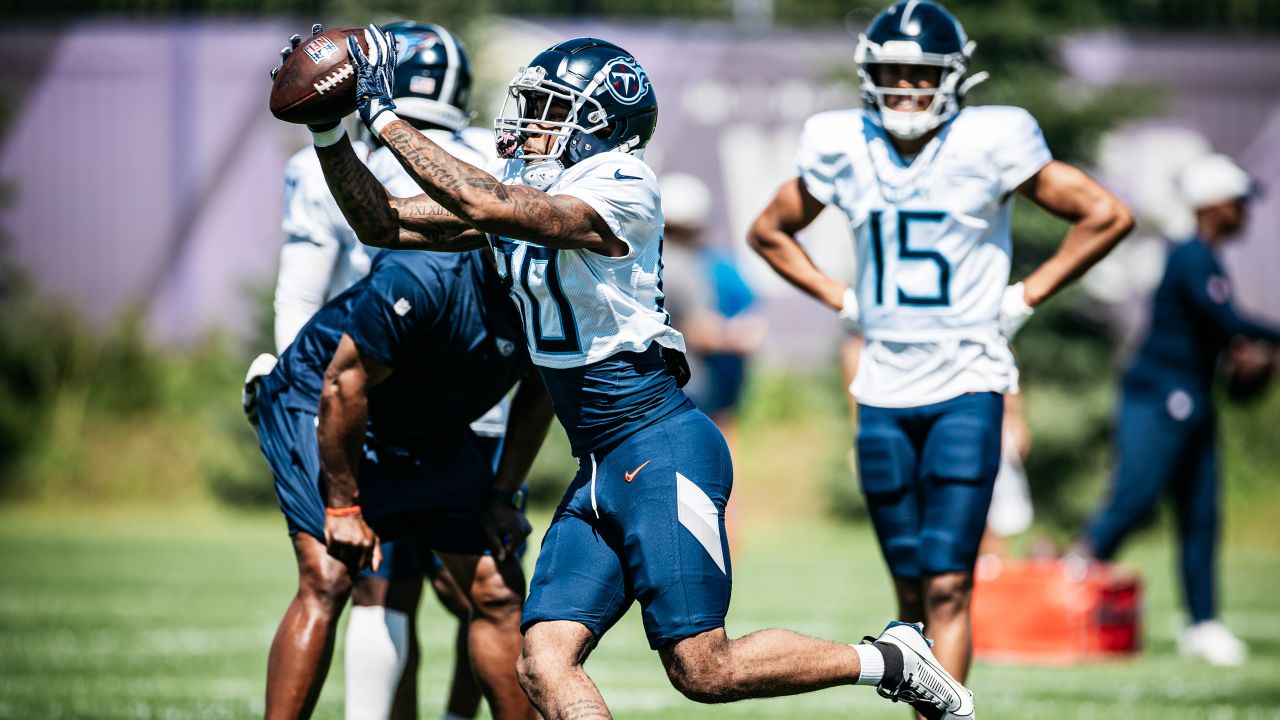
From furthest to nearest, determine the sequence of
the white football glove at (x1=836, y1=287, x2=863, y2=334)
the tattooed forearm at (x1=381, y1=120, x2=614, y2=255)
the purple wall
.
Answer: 1. the purple wall
2. the white football glove at (x1=836, y1=287, x2=863, y2=334)
3. the tattooed forearm at (x1=381, y1=120, x2=614, y2=255)

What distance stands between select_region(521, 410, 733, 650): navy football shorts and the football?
40.2 inches

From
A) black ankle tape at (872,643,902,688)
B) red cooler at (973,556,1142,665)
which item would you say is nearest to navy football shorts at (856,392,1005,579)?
black ankle tape at (872,643,902,688)

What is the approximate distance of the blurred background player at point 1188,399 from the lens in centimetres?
733

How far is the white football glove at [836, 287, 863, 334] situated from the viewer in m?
4.71

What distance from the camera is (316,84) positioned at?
3.34 m

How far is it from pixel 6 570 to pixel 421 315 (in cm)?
707

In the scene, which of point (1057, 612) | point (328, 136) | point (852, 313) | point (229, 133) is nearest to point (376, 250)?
point (328, 136)

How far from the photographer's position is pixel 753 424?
51.6ft

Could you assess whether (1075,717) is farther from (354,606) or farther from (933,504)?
(354,606)

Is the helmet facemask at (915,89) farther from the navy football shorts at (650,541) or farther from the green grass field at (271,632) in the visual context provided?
the green grass field at (271,632)

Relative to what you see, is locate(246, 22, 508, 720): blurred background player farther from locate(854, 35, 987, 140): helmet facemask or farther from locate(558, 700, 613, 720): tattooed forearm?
locate(854, 35, 987, 140): helmet facemask

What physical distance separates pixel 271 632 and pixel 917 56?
4744 mm

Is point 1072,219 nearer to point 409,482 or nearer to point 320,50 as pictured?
point 409,482

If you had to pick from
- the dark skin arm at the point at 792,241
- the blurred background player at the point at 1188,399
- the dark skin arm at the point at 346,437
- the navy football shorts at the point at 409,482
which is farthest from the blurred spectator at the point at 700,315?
the dark skin arm at the point at 346,437
